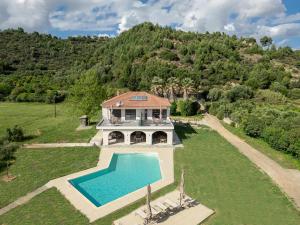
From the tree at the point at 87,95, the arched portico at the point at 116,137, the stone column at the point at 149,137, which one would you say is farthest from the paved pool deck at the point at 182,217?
the tree at the point at 87,95

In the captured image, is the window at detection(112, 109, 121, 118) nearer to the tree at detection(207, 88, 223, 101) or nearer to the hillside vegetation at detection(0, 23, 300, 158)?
the hillside vegetation at detection(0, 23, 300, 158)

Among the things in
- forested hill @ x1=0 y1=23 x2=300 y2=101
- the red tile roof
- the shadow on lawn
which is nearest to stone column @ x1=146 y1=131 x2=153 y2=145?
the red tile roof

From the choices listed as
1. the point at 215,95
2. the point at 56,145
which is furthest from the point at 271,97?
the point at 56,145

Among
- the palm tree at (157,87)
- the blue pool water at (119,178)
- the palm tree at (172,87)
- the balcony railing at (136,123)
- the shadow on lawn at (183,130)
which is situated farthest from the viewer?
the palm tree at (157,87)

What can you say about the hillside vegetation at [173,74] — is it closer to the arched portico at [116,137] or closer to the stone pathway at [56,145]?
the arched portico at [116,137]

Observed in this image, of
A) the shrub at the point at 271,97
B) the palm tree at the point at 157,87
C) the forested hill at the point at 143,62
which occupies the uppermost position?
the forested hill at the point at 143,62

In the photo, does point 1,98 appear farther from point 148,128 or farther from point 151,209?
point 151,209
